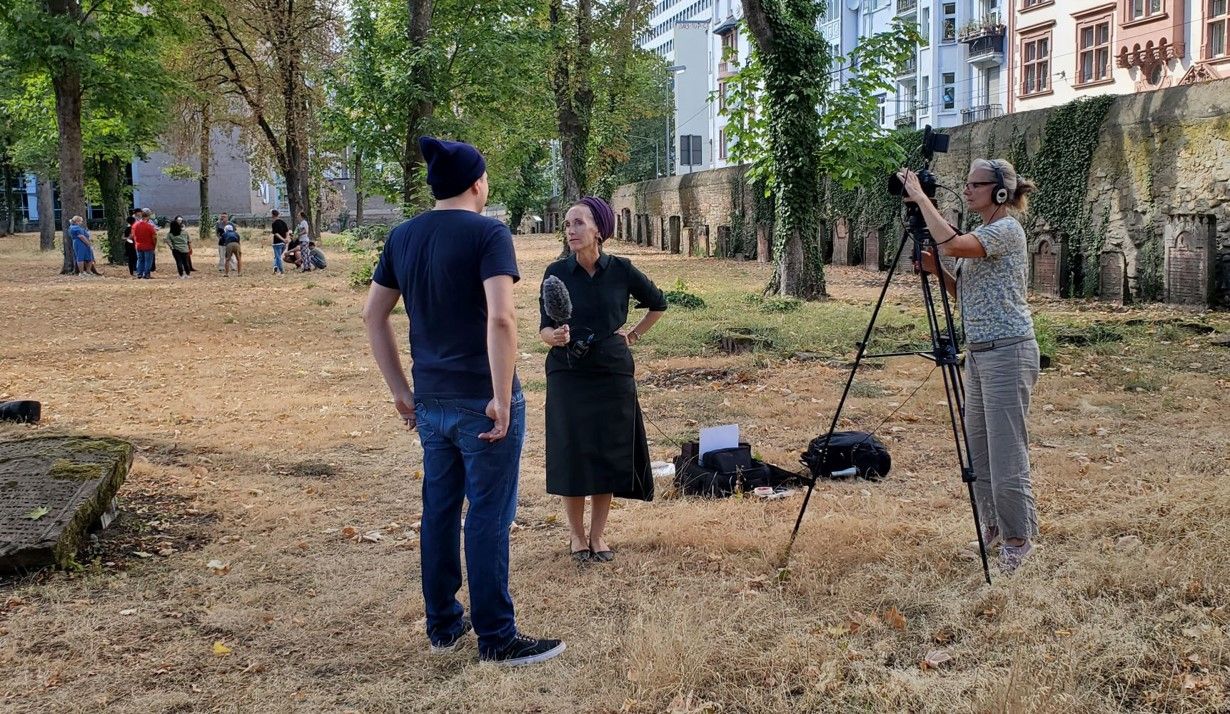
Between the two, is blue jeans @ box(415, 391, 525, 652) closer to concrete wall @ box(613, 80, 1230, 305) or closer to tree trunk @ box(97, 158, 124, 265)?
concrete wall @ box(613, 80, 1230, 305)

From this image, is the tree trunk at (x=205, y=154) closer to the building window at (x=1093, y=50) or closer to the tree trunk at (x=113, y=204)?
the tree trunk at (x=113, y=204)

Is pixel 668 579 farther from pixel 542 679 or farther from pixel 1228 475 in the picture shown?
pixel 1228 475

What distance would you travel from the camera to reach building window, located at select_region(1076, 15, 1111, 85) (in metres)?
37.3

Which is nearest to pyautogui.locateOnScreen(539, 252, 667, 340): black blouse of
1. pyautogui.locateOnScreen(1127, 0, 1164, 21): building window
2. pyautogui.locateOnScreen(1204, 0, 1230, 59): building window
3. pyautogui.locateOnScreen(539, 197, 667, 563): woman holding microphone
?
pyautogui.locateOnScreen(539, 197, 667, 563): woman holding microphone

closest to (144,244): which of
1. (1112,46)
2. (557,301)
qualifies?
(557,301)

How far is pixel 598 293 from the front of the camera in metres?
5.75

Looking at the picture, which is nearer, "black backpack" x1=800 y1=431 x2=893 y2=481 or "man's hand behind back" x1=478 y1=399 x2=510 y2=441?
"man's hand behind back" x1=478 y1=399 x2=510 y2=441

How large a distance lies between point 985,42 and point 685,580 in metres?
43.0

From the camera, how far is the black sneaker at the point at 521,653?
4492mm

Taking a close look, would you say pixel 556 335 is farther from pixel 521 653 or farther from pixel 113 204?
pixel 113 204

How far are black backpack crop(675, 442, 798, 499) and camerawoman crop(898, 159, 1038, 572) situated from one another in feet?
6.67

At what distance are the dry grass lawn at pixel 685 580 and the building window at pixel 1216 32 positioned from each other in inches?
991

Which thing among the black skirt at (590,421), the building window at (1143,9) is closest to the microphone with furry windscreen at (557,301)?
the black skirt at (590,421)

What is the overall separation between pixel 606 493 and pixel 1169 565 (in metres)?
2.59
